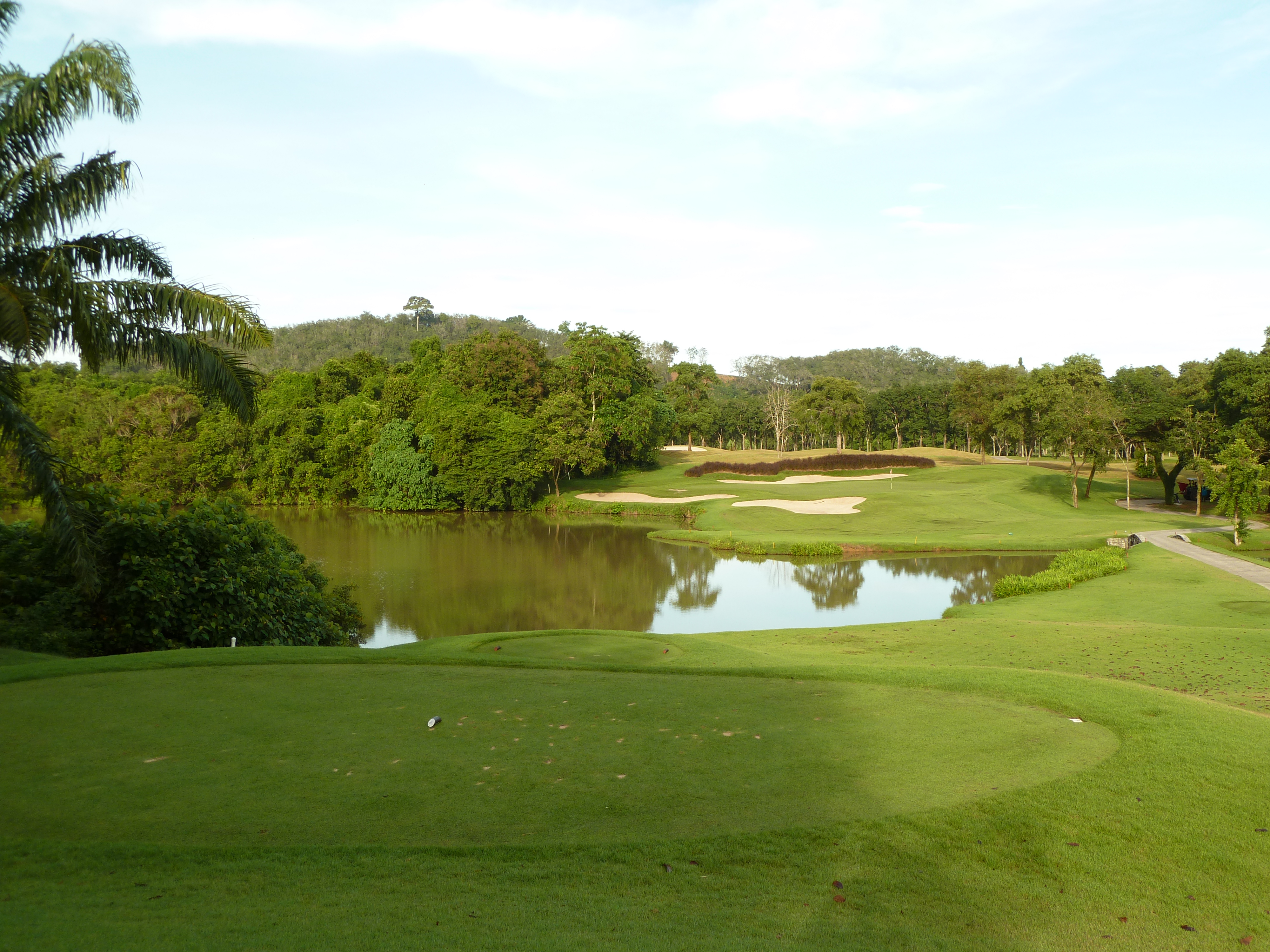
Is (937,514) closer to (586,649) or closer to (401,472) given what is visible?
(401,472)

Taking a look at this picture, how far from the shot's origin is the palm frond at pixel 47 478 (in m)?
9.60

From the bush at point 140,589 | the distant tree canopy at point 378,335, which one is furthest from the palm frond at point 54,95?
the distant tree canopy at point 378,335

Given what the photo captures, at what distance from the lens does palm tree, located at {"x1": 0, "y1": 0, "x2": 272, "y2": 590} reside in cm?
955

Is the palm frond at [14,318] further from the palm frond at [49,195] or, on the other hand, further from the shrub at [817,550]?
the shrub at [817,550]

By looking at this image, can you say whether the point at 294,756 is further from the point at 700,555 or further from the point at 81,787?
the point at 700,555

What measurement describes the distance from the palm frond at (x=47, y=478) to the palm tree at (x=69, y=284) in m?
0.02

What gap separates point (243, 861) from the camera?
4387mm

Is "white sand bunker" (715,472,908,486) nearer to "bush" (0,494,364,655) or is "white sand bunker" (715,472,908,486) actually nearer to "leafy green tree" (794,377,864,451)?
"leafy green tree" (794,377,864,451)

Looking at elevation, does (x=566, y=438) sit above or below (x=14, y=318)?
below

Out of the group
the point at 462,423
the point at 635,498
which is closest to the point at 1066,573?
the point at 635,498

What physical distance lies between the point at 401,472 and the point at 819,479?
2862 centimetres

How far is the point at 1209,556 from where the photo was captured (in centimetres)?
2553

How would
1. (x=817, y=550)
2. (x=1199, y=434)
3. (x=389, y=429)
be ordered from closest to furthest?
(x=817, y=550), (x=1199, y=434), (x=389, y=429)

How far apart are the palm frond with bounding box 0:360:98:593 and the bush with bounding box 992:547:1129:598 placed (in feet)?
67.6
